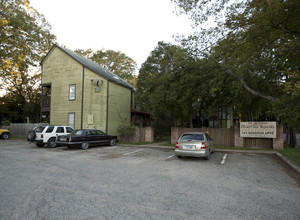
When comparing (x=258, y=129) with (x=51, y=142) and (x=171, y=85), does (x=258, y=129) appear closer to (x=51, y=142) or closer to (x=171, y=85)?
(x=171, y=85)

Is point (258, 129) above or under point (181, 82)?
under

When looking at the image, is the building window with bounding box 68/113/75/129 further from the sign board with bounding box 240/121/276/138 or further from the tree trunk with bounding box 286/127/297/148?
the tree trunk with bounding box 286/127/297/148

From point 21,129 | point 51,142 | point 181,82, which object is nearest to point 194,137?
point 181,82

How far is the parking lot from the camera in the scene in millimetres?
3699

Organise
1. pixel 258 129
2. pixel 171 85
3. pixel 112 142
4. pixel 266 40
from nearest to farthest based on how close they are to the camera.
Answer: pixel 266 40 < pixel 258 129 < pixel 171 85 < pixel 112 142

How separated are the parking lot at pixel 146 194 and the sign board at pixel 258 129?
24.3 ft

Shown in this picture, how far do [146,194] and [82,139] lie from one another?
9.74m

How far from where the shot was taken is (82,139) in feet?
43.3

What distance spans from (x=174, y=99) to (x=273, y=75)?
7.17 meters

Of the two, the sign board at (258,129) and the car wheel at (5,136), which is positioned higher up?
the sign board at (258,129)

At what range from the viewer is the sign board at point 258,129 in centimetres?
1363

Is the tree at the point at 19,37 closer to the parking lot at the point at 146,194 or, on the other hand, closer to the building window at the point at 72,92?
the building window at the point at 72,92

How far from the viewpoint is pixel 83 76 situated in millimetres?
20484

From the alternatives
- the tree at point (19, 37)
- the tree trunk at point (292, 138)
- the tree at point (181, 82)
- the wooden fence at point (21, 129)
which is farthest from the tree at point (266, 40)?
the wooden fence at point (21, 129)
